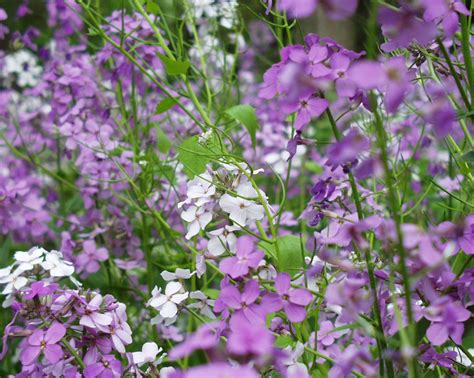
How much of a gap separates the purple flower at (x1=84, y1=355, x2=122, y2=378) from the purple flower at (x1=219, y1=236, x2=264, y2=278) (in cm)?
27

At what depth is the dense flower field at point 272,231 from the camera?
2.22ft

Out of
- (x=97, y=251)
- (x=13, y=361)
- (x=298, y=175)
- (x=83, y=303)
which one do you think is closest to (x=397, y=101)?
(x=83, y=303)

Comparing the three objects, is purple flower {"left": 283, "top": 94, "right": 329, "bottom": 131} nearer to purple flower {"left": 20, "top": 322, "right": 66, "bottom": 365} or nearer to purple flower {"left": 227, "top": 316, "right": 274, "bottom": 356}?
purple flower {"left": 227, "top": 316, "right": 274, "bottom": 356}

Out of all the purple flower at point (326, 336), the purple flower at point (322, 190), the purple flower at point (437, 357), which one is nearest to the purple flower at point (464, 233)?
the purple flower at point (437, 357)

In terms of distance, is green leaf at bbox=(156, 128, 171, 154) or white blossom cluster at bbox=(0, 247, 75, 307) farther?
green leaf at bbox=(156, 128, 171, 154)

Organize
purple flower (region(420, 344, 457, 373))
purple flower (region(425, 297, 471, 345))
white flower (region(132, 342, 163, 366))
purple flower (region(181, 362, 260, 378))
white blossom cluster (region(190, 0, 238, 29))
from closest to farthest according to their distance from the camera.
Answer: purple flower (region(181, 362, 260, 378))
purple flower (region(425, 297, 471, 345))
purple flower (region(420, 344, 457, 373))
white flower (region(132, 342, 163, 366))
white blossom cluster (region(190, 0, 238, 29))

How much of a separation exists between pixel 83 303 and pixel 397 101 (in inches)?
23.7

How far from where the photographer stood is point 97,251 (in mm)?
1748

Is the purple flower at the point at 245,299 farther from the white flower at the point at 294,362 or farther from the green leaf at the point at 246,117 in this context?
the green leaf at the point at 246,117

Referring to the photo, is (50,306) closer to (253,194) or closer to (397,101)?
(253,194)

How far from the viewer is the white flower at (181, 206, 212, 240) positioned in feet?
3.54

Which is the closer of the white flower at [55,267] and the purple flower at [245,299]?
the purple flower at [245,299]

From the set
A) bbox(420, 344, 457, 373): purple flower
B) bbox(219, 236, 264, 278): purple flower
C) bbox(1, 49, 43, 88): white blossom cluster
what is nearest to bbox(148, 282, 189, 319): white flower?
bbox(219, 236, 264, 278): purple flower

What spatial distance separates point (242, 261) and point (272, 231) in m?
0.23
